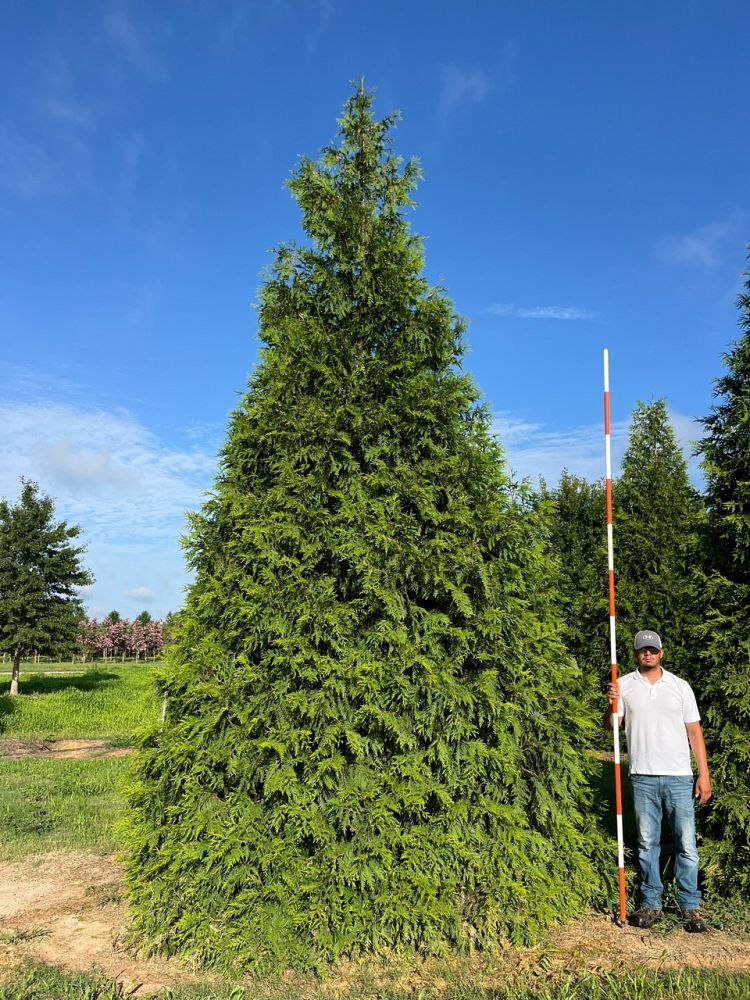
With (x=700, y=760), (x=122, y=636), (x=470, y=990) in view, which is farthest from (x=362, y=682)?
(x=122, y=636)

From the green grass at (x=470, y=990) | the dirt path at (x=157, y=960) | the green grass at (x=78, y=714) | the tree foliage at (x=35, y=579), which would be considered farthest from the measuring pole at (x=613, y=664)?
the tree foliage at (x=35, y=579)

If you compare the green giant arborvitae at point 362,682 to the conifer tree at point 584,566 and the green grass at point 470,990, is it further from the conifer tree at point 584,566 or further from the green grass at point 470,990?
the conifer tree at point 584,566

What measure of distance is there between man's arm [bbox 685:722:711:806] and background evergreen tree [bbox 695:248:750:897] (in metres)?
0.34

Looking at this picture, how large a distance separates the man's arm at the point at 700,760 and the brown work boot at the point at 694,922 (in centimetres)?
81

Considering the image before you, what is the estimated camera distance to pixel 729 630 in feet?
18.8

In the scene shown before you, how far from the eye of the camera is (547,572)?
548cm

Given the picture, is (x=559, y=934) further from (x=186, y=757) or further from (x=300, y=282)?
(x=300, y=282)

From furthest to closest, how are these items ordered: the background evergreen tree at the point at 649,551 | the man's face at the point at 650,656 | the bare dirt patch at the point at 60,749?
1. the bare dirt patch at the point at 60,749
2. the background evergreen tree at the point at 649,551
3. the man's face at the point at 650,656

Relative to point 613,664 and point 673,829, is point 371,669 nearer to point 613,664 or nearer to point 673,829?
point 613,664

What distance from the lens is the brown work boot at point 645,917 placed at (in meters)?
5.07

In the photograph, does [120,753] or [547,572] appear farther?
[120,753]

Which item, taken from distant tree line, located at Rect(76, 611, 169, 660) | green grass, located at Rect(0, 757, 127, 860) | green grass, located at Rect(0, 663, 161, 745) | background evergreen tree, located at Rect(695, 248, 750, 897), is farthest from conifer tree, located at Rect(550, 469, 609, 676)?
distant tree line, located at Rect(76, 611, 169, 660)

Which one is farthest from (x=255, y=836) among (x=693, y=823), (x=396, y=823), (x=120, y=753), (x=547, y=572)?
(x=120, y=753)

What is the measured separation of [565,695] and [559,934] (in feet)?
5.86
